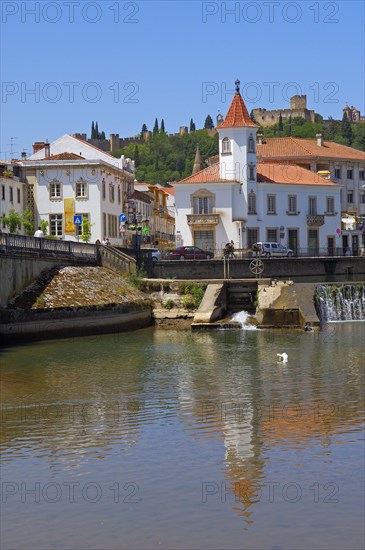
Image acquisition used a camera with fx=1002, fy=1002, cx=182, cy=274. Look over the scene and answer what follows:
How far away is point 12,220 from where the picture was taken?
77.6m

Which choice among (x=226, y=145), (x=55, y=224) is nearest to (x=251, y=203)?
(x=226, y=145)

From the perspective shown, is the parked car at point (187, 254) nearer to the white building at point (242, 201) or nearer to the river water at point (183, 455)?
the white building at point (242, 201)

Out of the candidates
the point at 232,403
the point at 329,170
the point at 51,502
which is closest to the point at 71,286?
the point at 232,403

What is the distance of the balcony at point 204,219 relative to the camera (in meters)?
84.6

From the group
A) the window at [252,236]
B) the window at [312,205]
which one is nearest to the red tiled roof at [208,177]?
the window at [252,236]

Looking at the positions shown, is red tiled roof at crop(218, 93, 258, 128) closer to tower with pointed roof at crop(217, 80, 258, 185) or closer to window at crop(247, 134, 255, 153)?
tower with pointed roof at crop(217, 80, 258, 185)

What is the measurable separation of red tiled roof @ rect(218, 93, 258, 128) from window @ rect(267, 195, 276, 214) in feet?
21.1

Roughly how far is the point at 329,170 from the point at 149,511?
3814 inches

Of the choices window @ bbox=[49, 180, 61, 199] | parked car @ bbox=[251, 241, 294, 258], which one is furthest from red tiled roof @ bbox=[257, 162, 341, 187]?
window @ bbox=[49, 180, 61, 199]

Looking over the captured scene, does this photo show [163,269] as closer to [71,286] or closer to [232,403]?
[71,286]

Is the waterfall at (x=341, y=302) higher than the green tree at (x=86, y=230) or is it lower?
lower

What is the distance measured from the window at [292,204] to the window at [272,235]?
2354mm

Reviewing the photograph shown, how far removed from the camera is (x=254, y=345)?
138ft

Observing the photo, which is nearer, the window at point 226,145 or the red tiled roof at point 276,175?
the red tiled roof at point 276,175
